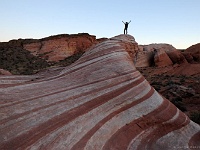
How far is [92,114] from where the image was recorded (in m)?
5.20

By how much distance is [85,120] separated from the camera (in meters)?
4.93

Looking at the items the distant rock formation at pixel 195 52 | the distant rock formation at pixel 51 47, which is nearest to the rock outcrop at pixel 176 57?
the distant rock formation at pixel 195 52

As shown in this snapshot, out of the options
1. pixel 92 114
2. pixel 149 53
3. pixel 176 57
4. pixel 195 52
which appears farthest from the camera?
pixel 195 52

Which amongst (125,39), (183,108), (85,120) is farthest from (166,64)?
(85,120)

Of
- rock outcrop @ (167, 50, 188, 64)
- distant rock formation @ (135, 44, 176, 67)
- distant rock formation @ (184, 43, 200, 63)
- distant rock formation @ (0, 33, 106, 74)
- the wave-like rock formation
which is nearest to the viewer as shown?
the wave-like rock formation

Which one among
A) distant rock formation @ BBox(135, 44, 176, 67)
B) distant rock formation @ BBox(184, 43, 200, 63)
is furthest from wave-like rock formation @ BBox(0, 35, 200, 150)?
distant rock formation @ BBox(184, 43, 200, 63)

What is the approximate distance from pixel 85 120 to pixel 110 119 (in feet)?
2.26

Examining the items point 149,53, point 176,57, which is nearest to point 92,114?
point 149,53

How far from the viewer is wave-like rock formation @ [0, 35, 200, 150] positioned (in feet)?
14.0

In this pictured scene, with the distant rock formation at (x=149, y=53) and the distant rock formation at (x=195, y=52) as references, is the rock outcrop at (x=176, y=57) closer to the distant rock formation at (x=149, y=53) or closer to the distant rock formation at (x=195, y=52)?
the distant rock formation at (x=149, y=53)

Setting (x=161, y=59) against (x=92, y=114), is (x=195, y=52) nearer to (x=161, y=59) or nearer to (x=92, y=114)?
(x=161, y=59)

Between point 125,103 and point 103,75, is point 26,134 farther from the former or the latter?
point 103,75

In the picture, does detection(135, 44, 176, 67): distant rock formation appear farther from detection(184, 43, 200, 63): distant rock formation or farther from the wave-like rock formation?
the wave-like rock formation

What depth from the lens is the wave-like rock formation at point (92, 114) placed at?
14.0 ft
